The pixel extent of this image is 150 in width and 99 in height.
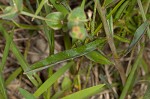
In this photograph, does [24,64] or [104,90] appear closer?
[24,64]

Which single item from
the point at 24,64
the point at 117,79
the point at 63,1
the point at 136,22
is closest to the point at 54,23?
the point at 63,1

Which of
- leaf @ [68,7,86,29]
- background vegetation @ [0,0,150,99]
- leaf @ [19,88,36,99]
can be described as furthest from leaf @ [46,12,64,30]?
leaf @ [19,88,36,99]

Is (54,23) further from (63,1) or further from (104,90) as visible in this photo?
(104,90)

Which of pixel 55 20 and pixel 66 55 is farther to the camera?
pixel 66 55

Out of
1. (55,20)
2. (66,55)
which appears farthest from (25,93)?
(55,20)

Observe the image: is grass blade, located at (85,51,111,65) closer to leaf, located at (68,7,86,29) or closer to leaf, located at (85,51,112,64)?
leaf, located at (85,51,112,64)

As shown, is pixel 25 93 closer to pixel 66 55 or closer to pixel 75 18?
pixel 66 55

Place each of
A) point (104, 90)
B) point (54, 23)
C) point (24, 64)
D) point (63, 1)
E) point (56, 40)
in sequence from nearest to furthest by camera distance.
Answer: point (54, 23) < point (63, 1) < point (24, 64) < point (104, 90) < point (56, 40)
